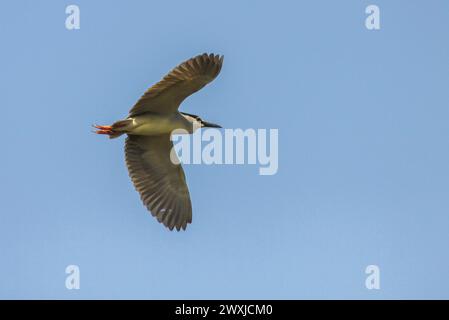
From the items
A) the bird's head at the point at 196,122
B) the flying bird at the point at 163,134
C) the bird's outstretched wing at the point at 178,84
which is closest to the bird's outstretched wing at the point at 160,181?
the flying bird at the point at 163,134

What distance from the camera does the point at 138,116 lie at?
42.4ft

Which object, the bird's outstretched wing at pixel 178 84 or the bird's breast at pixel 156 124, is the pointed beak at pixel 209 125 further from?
the bird's outstretched wing at pixel 178 84

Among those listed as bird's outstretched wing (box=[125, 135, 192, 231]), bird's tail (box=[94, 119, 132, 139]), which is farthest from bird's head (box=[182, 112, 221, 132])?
bird's tail (box=[94, 119, 132, 139])

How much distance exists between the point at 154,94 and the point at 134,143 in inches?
57.3

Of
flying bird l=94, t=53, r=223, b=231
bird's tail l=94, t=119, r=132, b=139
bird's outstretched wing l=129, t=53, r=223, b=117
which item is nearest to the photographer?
bird's outstretched wing l=129, t=53, r=223, b=117

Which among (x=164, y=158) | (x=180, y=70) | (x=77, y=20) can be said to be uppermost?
(x=77, y=20)

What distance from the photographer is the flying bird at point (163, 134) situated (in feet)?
39.7

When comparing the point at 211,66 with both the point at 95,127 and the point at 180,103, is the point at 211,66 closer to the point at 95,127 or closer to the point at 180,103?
the point at 180,103

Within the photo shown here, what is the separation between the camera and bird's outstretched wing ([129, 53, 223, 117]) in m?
12.0

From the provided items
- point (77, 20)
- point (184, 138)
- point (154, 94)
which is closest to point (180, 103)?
point (154, 94)

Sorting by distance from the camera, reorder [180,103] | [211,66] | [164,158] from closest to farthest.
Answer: [211,66] < [180,103] < [164,158]

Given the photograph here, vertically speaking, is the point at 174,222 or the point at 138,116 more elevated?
the point at 138,116

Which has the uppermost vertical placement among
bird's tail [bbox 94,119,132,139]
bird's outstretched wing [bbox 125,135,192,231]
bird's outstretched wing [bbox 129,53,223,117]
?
bird's outstretched wing [bbox 129,53,223,117]

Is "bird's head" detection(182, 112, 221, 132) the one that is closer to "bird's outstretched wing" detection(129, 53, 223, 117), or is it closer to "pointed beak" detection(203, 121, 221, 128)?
"pointed beak" detection(203, 121, 221, 128)
